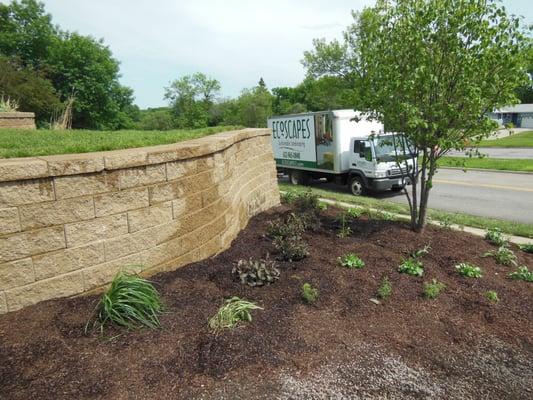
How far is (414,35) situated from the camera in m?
5.80

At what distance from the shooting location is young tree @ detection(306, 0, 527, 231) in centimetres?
554

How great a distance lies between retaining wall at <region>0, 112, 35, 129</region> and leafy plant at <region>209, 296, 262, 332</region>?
9.47 meters

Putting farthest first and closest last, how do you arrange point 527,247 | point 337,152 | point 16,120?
point 337,152, point 16,120, point 527,247

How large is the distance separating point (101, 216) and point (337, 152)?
1158 centimetres

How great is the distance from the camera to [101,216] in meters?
3.74

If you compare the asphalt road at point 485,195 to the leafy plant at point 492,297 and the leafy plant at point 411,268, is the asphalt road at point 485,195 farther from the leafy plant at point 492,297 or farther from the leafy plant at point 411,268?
the leafy plant at point 492,297

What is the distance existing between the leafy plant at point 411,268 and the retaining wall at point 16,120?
10239 mm

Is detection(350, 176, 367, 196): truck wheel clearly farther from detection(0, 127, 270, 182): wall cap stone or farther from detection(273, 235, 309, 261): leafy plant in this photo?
detection(0, 127, 270, 182): wall cap stone

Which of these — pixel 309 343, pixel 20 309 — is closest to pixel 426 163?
pixel 309 343

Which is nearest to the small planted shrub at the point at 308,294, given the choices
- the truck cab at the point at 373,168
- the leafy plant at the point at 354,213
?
the leafy plant at the point at 354,213

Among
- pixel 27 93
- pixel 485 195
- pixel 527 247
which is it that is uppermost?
pixel 27 93

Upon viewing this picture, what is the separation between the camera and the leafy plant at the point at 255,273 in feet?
14.5

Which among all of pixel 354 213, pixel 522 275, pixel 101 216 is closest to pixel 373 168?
pixel 354 213

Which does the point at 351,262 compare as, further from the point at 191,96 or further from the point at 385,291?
the point at 191,96
